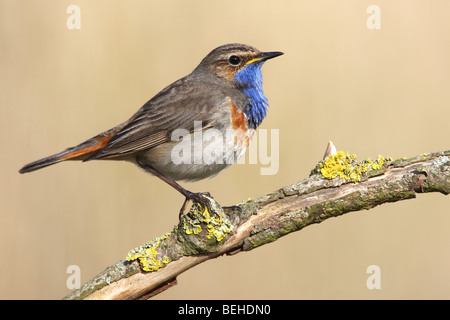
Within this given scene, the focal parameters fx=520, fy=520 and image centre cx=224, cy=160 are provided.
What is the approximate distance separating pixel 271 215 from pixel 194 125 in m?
1.12

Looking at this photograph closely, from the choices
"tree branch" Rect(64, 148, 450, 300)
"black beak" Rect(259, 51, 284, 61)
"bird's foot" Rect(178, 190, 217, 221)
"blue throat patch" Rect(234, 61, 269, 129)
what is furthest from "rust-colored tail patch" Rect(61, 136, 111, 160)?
"black beak" Rect(259, 51, 284, 61)

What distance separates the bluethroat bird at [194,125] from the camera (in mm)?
4484

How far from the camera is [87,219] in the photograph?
5891mm

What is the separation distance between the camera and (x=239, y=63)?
16.4 feet

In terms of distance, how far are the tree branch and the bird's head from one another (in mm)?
1313

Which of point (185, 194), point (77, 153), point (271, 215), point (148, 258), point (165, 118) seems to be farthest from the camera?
point (165, 118)

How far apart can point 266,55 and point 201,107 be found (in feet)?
2.70

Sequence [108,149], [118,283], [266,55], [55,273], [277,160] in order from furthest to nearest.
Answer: [277,160] → [55,273] → [266,55] → [108,149] → [118,283]

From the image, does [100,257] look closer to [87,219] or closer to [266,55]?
[87,219]

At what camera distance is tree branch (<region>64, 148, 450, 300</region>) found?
12.6 ft

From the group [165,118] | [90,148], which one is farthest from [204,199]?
[90,148]

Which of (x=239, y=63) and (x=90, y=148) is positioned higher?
(x=239, y=63)

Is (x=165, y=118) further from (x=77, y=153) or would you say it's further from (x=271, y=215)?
(x=271, y=215)

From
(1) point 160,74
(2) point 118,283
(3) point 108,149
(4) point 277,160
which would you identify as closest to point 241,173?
(4) point 277,160
